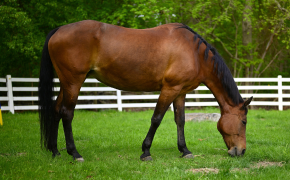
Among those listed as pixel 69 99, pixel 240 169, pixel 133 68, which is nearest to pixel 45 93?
pixel 69 99

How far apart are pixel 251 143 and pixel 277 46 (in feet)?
44.5

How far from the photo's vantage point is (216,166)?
4.08 m

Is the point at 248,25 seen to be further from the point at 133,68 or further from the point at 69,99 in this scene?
the point at 69,99

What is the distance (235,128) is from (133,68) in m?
2.02

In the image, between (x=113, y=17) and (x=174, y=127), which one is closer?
(x=174, y=127)

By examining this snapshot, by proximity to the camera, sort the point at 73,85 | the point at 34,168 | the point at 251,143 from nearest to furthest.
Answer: the point at 34,168, the point at 73,85, the point at 251,143

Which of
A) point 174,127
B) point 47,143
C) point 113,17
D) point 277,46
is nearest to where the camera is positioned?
point 47,143

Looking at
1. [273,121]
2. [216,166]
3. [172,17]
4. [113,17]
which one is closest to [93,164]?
[216,166]

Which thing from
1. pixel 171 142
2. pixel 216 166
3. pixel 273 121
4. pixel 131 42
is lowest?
pixel 273 121

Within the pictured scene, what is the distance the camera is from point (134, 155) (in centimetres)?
482

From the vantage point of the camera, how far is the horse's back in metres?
4.31

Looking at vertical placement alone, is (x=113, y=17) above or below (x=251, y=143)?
above

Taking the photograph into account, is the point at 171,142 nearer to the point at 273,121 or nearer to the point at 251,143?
the point at 251,143

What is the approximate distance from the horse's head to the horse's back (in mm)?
1164
